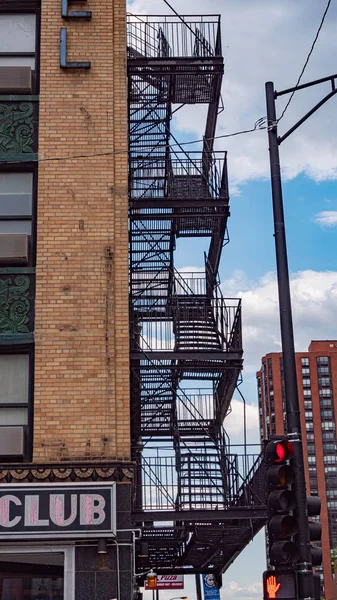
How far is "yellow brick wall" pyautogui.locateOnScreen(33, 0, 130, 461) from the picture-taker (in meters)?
13.4

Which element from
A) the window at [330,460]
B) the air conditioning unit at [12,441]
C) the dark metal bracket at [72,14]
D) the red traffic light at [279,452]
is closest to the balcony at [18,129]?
the dark metal bracket at [72,14]

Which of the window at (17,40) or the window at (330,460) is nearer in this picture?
the window at (17,40)

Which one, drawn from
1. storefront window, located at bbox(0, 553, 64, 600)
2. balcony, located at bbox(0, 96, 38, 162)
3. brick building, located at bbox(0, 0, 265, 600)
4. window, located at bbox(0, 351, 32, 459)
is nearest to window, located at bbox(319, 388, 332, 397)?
brick building, located at bbox(0, 0, 265, 600)

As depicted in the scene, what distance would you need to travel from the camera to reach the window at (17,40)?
52.8 feet

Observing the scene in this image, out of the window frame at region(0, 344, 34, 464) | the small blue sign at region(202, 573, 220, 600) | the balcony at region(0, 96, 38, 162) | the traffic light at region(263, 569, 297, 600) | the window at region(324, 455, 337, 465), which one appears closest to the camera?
the traffic light at region(263, 569, 297, 600)

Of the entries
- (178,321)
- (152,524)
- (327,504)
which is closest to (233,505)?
(152,524)

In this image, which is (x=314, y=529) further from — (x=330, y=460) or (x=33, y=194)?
(x=330, y=460)

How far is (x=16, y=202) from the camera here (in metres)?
15.1

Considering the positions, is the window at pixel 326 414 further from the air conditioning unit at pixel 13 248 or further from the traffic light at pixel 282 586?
the traffic light at pixel 282 586

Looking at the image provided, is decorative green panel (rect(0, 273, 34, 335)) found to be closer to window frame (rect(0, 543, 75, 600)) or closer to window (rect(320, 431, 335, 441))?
window frame (rect(0, 543, 75, 600))

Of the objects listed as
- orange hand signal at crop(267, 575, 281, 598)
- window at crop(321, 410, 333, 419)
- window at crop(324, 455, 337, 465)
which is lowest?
orange hand signal at crop(267, 575, 281, 598)

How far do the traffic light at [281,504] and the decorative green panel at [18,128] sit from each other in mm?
8308

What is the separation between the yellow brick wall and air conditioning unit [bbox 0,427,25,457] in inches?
9.7

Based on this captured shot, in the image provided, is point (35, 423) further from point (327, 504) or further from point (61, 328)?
point (327, 504)
